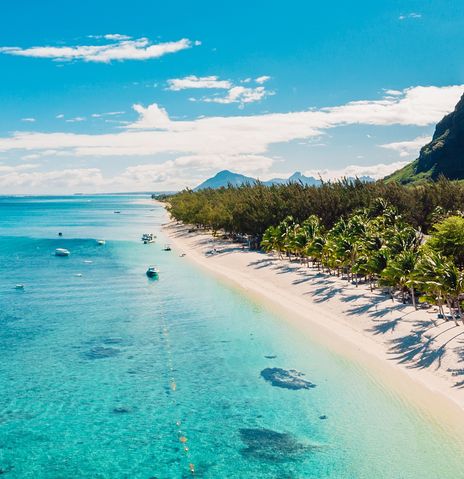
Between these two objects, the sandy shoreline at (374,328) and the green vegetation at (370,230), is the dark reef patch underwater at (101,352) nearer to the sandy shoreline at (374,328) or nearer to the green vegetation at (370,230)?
the sandy shoreline at (374,328)

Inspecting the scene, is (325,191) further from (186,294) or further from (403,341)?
(403,341)

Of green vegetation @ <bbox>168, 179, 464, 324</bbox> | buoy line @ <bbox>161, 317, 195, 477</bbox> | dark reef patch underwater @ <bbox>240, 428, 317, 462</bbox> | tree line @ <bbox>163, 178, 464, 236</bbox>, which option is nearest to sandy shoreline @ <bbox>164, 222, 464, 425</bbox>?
green vegetation @ <bbox>168, 179, 464, 324</bbox>

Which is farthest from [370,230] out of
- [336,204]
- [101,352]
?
[101,352]

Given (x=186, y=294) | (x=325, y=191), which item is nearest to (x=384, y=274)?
(x=186, y=294)

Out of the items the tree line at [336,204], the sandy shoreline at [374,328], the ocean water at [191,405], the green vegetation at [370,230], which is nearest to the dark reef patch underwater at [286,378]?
the ocean water at [191,405]

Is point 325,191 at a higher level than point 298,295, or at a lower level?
higher

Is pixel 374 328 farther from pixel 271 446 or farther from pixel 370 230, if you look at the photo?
pixel 370 230
